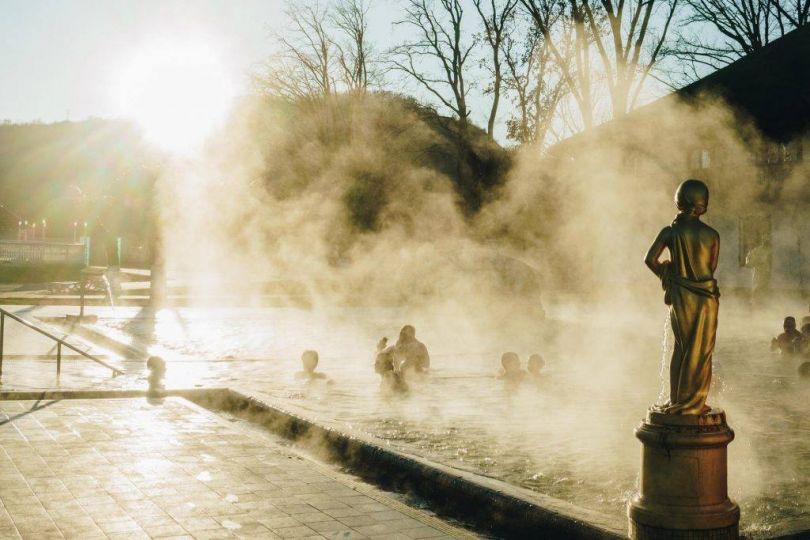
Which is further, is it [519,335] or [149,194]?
[149,194]

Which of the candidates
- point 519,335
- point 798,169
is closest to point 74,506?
point 519,335

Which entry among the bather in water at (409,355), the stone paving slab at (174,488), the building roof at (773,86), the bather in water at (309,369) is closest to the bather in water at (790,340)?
the bather in water at (409,355)

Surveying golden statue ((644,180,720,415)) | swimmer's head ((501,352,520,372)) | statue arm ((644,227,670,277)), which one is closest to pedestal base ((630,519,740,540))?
golden statue ((644,180,720,415))

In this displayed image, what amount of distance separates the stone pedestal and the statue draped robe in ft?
0.29

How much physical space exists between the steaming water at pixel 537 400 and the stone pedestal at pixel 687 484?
0.66 m

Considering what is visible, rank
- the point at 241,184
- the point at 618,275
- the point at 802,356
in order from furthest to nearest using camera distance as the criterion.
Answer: the point at 241,184 < the point at 618,275 < the point at 802,356

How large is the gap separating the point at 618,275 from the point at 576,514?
2162cm

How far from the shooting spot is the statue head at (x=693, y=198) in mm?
3604

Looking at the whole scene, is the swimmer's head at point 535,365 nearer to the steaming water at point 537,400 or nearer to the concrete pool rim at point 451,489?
the steaming water at point 537,400

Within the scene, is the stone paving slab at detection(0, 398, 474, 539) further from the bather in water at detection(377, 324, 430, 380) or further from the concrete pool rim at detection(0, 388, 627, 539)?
the bather in water at detection(377, 324, 430, 380)

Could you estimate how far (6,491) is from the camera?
14.1ft

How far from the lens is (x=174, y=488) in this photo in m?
4.46

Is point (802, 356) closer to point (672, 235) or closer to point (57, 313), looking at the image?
point (672, 235)

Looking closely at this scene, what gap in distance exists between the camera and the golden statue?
3471mm
